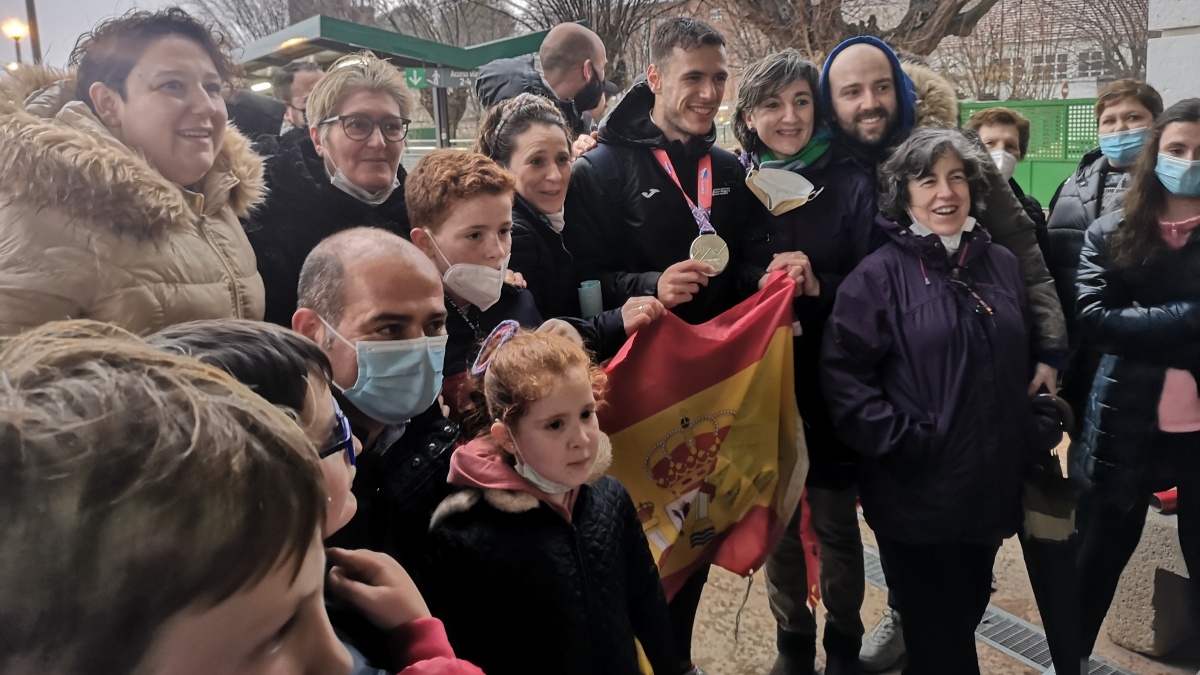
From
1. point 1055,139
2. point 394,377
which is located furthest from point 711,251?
point 1055,139

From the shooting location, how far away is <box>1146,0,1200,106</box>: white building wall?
182 inches

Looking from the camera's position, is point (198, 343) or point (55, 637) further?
point (198, 343)

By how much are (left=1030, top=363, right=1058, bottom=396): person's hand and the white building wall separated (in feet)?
9.70

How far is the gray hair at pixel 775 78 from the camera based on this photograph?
290 centimetres

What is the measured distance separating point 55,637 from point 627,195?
250 centimetres

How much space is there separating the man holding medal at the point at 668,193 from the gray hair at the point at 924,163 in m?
0.40

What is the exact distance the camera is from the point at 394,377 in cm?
167

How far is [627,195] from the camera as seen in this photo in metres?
2.93

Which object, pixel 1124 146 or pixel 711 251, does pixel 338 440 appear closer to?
pixel 711 251

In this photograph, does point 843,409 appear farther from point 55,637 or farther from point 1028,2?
point 1028,2

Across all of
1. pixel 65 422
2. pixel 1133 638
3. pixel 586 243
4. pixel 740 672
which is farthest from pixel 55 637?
pixel 1133 638

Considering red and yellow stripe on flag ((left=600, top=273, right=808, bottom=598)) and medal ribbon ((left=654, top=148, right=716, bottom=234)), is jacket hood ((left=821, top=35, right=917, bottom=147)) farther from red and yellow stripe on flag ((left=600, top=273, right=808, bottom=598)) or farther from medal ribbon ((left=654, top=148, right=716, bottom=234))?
red and yellow stripe on flag ((left=600, top=273, right=808, bottom=598))

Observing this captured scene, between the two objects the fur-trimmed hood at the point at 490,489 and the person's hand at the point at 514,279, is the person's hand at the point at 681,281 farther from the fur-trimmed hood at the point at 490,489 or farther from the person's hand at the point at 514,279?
the fur-trimmed hood at the point at 490,489

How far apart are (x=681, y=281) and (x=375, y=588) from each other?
72.4 inches
